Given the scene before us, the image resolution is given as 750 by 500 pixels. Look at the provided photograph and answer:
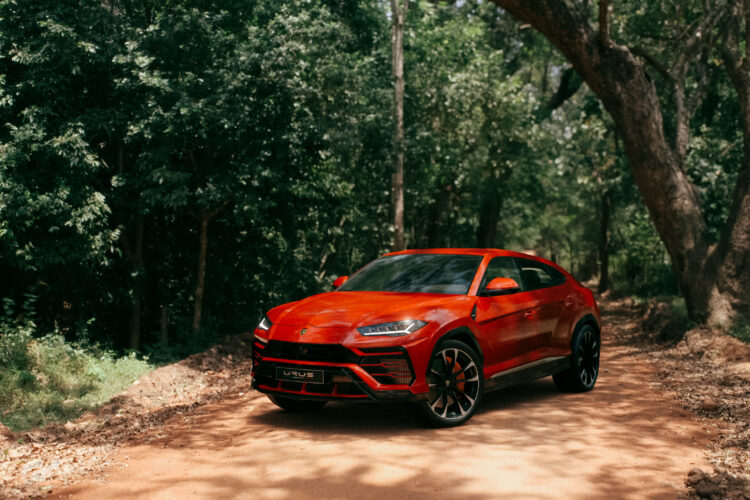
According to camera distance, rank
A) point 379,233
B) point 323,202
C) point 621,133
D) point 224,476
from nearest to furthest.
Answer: point 224,476, point 621,133, point 323,202, point 379,233

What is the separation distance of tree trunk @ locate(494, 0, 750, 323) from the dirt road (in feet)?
19.8

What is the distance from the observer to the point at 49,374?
10523 millimetres

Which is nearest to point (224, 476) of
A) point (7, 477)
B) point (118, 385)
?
point (7, 477)

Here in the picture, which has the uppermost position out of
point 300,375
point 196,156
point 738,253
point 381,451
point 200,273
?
point 196,156

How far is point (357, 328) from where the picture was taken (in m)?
6.56

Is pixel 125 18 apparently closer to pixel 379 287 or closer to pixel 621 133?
pixel 379 287

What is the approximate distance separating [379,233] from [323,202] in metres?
5.43

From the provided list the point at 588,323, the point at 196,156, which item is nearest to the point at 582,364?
the point at 588,323

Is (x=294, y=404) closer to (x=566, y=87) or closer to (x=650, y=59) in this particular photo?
(x=650, y=59)

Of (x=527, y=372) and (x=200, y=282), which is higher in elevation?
Result: (x=200, y=282)

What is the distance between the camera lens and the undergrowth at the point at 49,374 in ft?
28.1

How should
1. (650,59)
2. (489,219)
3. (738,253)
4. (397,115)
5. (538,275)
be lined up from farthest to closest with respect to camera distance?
1. (489,219)
2. (397,115)
3. (650,59)
4. (738,253)
5. (538,275)

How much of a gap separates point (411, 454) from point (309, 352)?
4.48ft

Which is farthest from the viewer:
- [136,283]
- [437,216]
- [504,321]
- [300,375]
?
[437,216]
